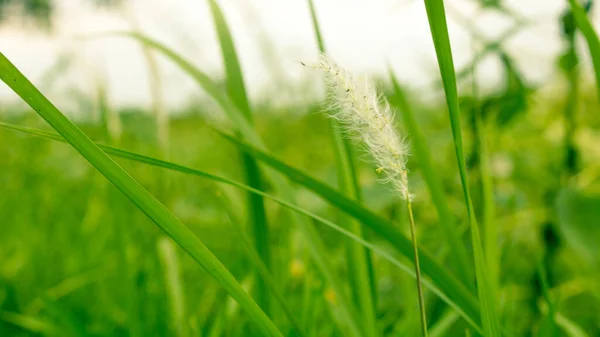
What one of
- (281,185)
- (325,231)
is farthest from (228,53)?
(325,231)

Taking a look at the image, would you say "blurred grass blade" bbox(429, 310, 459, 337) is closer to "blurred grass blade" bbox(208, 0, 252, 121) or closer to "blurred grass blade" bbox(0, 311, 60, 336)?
"blurred grass blade" bbox(208, 0, 252, 121)

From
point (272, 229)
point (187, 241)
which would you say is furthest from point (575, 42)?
point (272, 229)

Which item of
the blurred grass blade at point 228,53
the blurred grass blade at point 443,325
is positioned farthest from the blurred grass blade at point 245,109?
the blurred grass blade at point 443,325

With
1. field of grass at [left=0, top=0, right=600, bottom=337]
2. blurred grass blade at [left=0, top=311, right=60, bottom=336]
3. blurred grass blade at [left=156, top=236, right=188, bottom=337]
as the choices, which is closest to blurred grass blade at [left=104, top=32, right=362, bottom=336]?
field of grass at [left=0, top=0, right=600, bottom=337]

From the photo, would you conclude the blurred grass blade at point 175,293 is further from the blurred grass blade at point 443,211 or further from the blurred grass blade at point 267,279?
the blurred grass blade at point 443,211

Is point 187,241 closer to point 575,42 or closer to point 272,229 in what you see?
point 575,42

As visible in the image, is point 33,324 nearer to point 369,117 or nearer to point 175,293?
point 175,293

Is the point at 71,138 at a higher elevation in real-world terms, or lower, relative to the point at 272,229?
higher

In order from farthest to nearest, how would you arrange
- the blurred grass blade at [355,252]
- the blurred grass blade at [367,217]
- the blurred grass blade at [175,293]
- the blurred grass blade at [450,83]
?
the blurred grass blade at [175,293]
the blurred grass blade at [355,252]
the blurred grass blade at [367,217]
the blurred grass blade at [450,83]
